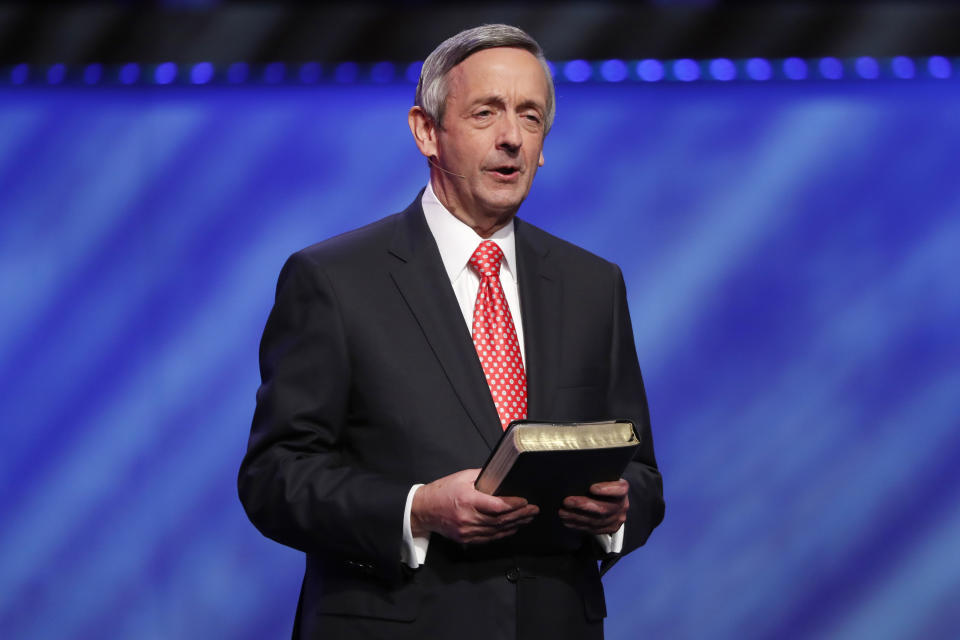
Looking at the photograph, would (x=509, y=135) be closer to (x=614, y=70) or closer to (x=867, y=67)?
(x=614, y=70)

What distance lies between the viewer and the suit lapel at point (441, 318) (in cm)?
171

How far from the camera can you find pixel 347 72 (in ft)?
10.3

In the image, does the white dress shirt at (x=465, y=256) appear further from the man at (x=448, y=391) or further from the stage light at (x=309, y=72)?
the stage light at (x=309, y=72)

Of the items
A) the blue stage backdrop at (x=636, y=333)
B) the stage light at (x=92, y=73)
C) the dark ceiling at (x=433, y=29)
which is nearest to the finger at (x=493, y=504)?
the blue stage backdrop at (x=636, y=333)

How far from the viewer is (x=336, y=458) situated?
1.74 metres

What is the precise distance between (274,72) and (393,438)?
69.4 inches

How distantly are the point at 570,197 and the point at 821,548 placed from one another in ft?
4.05

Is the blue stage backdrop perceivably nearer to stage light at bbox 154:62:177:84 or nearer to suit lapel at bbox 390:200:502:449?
stage light at bbox 154:62:177:84

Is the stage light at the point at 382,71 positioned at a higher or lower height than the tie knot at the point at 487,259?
higher

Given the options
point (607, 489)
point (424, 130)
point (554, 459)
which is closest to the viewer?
point (554, 459)

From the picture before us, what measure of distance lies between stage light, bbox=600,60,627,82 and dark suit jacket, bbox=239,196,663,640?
140 centimetres

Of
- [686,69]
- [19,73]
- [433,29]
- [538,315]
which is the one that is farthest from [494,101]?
[19,73]

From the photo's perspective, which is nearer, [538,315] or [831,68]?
[538,315]

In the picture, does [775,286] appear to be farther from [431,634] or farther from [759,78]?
[431,634]
